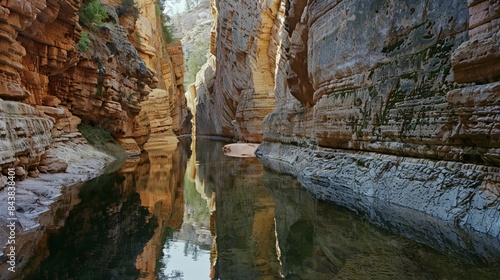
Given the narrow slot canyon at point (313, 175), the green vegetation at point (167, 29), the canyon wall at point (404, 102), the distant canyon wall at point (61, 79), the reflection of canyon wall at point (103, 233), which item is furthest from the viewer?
the green vegetation at point (167, 29)

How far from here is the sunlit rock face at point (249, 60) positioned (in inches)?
945

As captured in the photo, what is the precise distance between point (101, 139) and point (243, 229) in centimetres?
1388

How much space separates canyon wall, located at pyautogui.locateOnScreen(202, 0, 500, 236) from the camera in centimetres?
487

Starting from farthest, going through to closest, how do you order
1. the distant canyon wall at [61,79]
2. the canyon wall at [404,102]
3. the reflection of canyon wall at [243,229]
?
the distant canyon wall at [61,79] → the canyon wall at [404,102] → the reflection of canyon wall at [243,229]

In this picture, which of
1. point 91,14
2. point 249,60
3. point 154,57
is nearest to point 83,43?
point 91,14

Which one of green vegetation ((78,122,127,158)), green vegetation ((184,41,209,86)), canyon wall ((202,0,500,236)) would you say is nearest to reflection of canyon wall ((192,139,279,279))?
canyon wall ((202,0,500,236))

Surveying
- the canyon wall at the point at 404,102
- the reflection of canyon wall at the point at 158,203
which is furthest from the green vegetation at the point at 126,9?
the reflection of canyon wall at the point at 158,203

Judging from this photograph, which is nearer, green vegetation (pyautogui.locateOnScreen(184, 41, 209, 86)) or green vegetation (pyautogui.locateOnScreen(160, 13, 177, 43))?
green vegetation (pyautogui.locateOnScreen(160, 13, 177, 43))

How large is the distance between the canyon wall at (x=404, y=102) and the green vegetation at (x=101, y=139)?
28.6 ft

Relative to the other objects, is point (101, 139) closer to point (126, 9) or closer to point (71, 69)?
point (71, 69)

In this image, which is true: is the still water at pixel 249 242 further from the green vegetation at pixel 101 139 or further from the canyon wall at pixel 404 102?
the green vegetation at pixel 101 139

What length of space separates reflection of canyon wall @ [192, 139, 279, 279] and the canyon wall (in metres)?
1.75

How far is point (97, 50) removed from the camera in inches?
664

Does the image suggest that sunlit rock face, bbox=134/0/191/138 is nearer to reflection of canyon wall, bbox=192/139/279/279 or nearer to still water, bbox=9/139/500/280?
reflection of canyon wall, bbox=192/139/279/279
